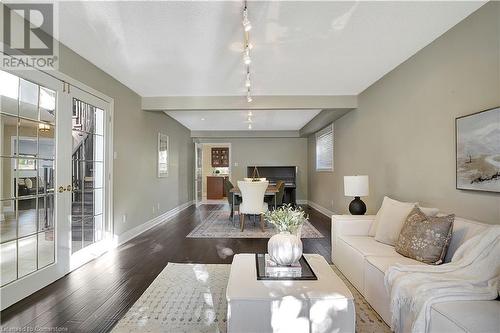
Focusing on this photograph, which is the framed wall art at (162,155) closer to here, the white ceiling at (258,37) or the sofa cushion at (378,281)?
the white ceiling at (258,37)

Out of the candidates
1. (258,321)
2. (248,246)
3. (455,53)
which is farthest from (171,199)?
(455,53)

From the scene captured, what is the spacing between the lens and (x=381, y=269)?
213 cm

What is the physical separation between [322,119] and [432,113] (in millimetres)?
3768

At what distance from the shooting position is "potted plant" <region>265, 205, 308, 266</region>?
2084 mm

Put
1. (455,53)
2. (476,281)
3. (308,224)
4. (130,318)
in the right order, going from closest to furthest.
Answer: (476,281) < (130,318) < (455,53) < (308,224)

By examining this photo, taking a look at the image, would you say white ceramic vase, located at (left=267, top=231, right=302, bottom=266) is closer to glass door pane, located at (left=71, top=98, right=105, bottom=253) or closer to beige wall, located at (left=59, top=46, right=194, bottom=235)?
glass door pane, located at (left=71, top=98, right=105, bottom=253)

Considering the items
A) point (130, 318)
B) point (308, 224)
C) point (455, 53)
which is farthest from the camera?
point (308, 224)

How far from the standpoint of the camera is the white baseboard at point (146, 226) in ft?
14.4

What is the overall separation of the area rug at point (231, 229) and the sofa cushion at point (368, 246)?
1823mm

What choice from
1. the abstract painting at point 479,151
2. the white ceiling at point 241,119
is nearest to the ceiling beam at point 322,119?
the white ceiling at point 241,119

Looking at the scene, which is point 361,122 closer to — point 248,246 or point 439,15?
point 439,15

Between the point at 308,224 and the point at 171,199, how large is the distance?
351cm

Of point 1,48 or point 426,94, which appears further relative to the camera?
point 426,94

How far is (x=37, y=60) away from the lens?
2725 millimetres
